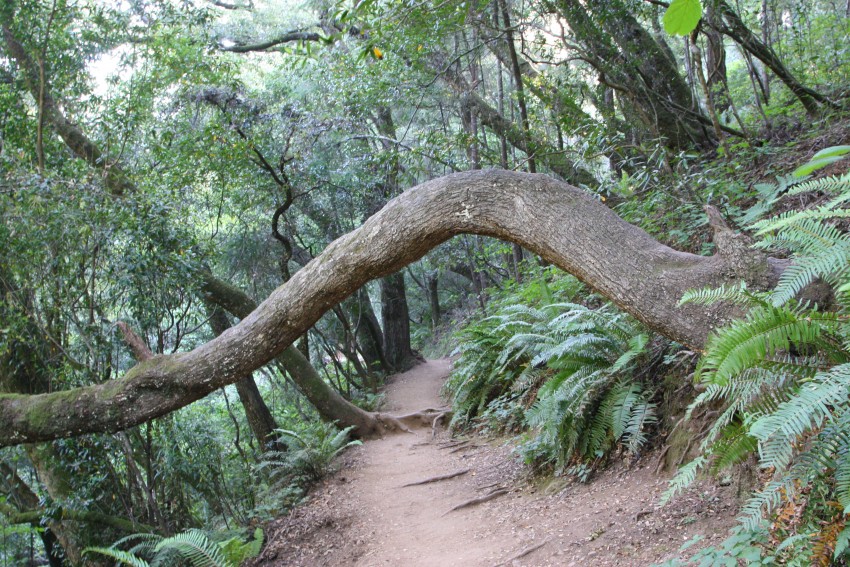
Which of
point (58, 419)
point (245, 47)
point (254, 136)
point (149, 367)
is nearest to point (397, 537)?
point (149, 367)

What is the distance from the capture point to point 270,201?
12.7m

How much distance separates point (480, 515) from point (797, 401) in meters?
3.89

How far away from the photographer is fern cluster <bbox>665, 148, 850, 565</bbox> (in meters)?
2.48

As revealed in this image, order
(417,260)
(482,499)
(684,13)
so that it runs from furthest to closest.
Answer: (417,260)
(482,499)
(684,13)

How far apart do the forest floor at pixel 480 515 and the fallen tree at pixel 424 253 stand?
116 centimetres

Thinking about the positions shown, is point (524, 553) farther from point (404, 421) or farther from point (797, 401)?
point (404, 421)

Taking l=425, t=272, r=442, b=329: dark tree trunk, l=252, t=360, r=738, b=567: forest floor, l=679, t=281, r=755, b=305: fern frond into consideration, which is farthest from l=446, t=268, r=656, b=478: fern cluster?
l=425, t=272, r=442, b=329: dark tree trunk

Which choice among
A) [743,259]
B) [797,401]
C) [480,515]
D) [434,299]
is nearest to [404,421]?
[480,515]

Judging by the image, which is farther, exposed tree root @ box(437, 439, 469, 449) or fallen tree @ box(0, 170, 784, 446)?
exposed tree root @ box(437, 439, 469, 449)

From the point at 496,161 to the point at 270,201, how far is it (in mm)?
4590

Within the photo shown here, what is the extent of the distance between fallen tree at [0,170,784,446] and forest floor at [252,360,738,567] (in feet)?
3.82

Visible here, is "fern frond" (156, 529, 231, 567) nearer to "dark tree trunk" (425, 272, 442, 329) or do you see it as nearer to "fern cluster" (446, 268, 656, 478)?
"fern cluster" (446, 268, 656, 478)

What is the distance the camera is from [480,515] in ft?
19.2

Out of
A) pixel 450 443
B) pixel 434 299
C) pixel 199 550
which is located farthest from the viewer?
pixel 434 299
